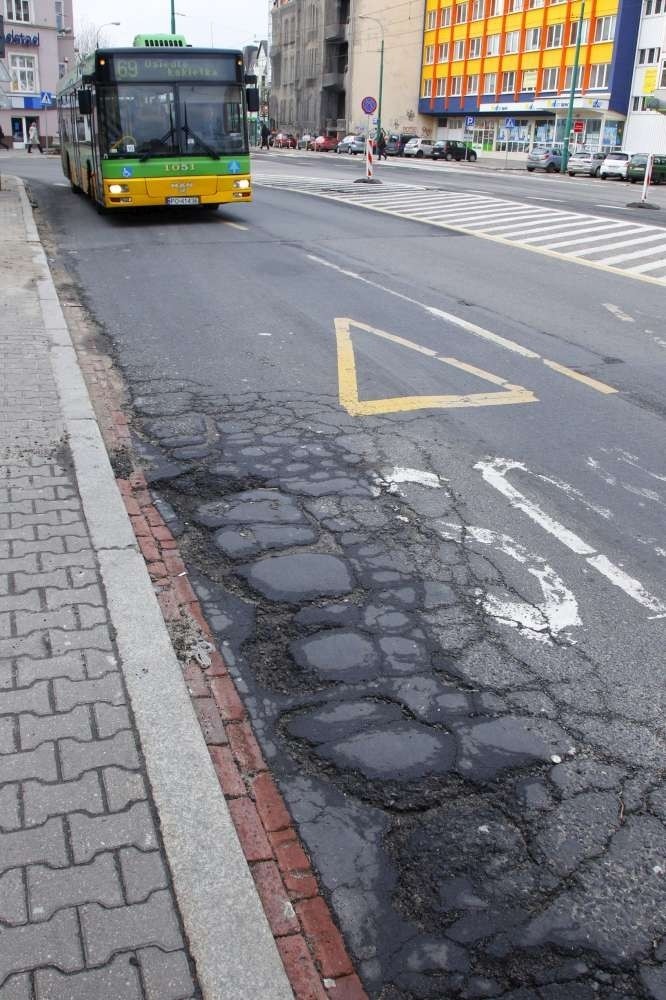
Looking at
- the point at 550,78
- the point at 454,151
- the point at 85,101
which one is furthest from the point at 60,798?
the point at 550,78

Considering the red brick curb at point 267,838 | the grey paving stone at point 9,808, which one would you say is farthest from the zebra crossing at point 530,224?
the grey paving stone at point 9,808

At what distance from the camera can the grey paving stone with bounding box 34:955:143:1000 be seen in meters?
2.31

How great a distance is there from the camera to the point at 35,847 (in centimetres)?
274

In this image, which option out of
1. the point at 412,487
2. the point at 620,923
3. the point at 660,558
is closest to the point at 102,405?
the point at 412,487

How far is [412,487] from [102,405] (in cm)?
293

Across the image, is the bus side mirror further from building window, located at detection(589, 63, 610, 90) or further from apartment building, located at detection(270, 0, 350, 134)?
apartment building, located at detection(270, 0, 350, 134)

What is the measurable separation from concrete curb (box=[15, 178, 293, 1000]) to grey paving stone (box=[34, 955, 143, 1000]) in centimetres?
18

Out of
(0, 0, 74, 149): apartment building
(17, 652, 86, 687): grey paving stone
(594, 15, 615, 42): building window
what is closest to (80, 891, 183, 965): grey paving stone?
→ (17, 652, 86, 687): grey paving stone

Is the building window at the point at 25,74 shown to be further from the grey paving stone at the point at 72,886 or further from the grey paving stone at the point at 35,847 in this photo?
the grey paving stone at the point at 72,886

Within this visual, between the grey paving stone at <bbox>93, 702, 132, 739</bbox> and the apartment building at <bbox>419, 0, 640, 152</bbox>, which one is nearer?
the grey paving stone at <bbox>93, 702, 132, 739</bbox>

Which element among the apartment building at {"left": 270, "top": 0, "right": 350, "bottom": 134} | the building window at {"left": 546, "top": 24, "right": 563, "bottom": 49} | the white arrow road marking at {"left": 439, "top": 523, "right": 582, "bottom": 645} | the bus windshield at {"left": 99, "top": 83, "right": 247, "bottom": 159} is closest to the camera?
the white arrow road marking at {"left": 439, "top": 523, "right": 582, "bottom": 645}

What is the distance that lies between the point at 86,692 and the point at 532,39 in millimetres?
78426

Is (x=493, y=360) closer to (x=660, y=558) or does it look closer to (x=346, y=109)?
(x=660, y=558)

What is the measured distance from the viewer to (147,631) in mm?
3938
